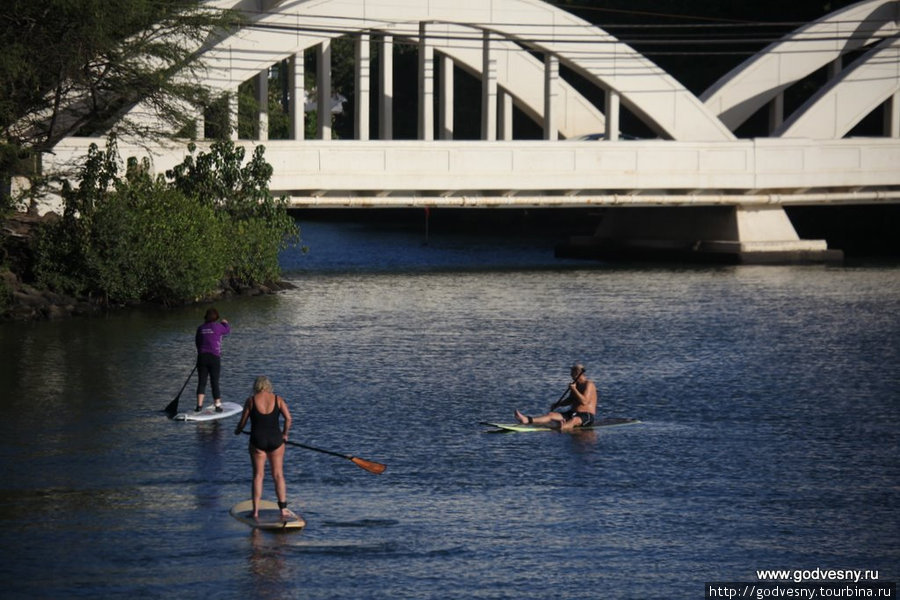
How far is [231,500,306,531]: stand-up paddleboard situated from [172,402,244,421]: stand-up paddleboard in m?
6.28

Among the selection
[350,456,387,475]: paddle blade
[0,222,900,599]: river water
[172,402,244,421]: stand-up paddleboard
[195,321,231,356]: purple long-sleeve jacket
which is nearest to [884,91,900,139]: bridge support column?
[0,222,900,599]: river water

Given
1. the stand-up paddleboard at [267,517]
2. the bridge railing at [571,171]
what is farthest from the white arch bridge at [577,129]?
the stand-up paddleboard at [267,517]

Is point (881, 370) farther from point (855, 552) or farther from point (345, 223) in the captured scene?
point (345, 223)

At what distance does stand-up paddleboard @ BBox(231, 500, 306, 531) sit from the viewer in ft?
51.9

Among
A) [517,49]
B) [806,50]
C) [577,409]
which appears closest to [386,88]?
[517,49]

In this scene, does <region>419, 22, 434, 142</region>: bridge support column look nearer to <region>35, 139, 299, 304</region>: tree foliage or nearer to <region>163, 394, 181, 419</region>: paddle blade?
<region>35, 139, 299, 304</region>: tree foliage

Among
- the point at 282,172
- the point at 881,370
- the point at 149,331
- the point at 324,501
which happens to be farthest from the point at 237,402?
the point at 282,172

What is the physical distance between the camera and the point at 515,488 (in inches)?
714

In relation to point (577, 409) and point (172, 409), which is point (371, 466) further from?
point (172, 409)

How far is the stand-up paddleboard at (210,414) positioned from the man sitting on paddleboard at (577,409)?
434 cm

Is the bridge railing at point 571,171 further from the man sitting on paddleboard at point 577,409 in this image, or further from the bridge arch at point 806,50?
the man sitting on paddleboard at point 577,409

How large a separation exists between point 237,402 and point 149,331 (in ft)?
33.6

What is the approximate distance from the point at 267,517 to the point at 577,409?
7.22 m

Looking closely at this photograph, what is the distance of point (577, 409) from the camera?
72.7ft
